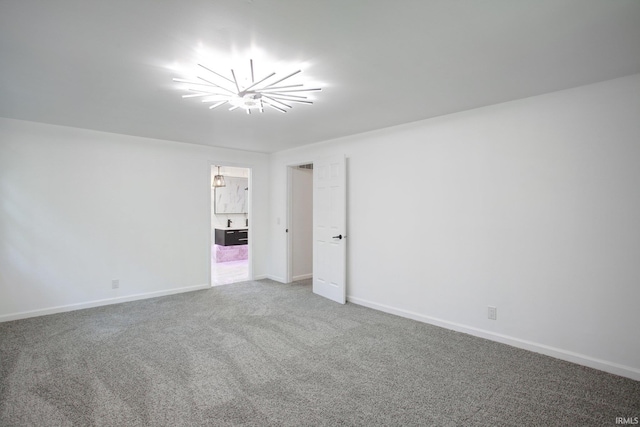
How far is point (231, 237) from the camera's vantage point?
7.55 m

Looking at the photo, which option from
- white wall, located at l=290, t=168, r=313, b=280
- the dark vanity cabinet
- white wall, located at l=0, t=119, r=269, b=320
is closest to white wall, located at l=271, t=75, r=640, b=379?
white wall, located at l=290, t=168, r=313, b=280

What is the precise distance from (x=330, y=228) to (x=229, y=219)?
4230 mm

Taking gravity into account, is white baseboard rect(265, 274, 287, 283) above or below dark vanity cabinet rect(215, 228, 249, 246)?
below

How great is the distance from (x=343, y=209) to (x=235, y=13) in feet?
10.00

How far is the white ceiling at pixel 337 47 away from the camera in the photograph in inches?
65.4

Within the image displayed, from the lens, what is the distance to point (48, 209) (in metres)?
3.95

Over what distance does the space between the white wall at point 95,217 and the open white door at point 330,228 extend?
183 centimetres

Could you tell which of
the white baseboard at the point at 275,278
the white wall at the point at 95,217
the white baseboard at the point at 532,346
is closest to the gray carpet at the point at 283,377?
the white baseboard at the point at 532,346

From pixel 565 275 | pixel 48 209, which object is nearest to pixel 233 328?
pixel 48 209

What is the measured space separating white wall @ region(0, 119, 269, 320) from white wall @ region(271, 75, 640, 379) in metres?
2.84

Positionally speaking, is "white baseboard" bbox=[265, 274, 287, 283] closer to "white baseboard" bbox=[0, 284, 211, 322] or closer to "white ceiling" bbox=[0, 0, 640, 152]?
"white baseboard" bbox=[0, 284, 211, 322]

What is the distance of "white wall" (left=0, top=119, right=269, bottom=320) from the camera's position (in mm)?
3779

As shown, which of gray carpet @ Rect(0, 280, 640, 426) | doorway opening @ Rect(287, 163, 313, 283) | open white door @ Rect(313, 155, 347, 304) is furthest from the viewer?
doorway opening @ Rect(287, 163, 313, 283)

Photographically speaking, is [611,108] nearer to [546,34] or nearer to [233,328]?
[546,34]
